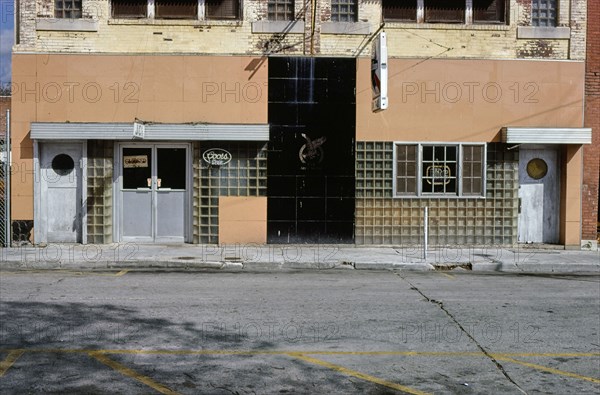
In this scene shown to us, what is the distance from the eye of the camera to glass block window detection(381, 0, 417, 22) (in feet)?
55.5

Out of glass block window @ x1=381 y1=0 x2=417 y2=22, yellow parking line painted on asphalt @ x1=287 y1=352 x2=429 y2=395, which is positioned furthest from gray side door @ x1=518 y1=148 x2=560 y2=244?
yellow parking line painted on asphalt @ x1=287 y1=352 x2=429 y2=395

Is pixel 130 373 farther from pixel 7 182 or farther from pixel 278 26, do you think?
pixel 278 26

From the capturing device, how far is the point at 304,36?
1677 cm

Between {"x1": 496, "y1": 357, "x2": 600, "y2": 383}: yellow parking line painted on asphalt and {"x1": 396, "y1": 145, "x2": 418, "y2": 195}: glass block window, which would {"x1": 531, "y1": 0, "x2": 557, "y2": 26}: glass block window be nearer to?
{"x1": 396, "y1": 145, "x2": 418, "y2": 195}: glass block window

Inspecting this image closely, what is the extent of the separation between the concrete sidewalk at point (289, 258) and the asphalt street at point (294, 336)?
5.92 feet

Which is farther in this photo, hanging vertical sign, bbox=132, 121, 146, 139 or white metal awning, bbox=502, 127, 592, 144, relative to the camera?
white metal awning, bbox=502, 127, 592, 144

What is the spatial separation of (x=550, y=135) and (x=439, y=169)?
Answer: 277 cm

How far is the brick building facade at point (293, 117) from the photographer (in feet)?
54.3

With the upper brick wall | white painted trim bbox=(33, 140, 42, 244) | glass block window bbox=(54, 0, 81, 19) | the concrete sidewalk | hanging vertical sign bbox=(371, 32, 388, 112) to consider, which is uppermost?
glass block window bbox=(54, 0, 81, 19)

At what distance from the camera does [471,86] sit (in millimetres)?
16953

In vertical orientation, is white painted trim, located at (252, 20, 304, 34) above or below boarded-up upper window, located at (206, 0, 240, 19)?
below

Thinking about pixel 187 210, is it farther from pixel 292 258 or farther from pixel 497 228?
pixel 497 228

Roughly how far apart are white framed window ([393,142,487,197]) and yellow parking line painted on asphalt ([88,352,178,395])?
11133mm

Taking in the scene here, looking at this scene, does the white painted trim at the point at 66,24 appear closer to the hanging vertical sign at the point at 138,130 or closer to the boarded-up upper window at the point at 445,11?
the hanging vertical sign at the point at 138,130
